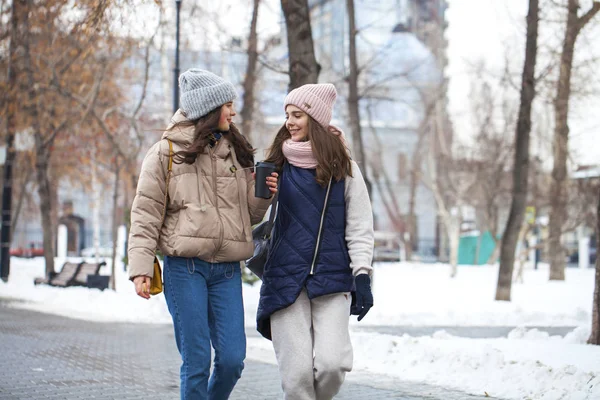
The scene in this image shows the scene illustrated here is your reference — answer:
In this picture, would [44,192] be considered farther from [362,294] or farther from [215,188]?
[362,294]

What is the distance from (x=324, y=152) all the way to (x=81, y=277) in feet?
59.1

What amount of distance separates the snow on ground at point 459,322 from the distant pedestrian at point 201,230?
116 inches

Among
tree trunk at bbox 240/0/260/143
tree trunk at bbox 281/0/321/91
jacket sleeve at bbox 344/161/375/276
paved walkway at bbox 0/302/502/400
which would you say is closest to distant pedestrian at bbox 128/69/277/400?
jacket sleeve at bbox 344/161/375/276

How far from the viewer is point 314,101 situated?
5.05 m

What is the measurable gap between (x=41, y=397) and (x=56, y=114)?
20662 mm

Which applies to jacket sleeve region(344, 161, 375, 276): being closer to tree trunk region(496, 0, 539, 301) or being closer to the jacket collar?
the jacket collar

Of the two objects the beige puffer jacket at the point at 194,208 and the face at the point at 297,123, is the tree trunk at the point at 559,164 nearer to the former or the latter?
the face at the point at 297,123

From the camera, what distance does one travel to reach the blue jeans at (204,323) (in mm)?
4770

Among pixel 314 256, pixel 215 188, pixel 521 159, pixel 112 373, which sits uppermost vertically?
pixel 521 159

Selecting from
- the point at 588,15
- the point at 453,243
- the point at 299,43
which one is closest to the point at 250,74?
the point at 588,15

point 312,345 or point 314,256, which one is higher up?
point 314,256

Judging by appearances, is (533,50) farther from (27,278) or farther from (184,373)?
(27,278)

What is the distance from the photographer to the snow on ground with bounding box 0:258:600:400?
759cm

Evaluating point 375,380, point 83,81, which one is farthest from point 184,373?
point 83,81
